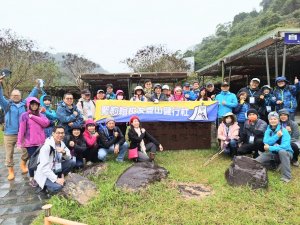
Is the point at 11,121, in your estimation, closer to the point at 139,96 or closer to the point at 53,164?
the point at 53,164

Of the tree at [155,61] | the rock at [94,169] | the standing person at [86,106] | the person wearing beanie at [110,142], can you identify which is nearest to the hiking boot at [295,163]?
the person wearing beanie at [110,142]

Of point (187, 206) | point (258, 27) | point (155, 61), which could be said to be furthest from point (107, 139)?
point (258, 27)

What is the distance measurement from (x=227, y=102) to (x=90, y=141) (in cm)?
349

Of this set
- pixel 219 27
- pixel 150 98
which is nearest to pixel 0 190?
pixel 150 98

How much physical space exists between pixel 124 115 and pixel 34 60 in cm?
1759

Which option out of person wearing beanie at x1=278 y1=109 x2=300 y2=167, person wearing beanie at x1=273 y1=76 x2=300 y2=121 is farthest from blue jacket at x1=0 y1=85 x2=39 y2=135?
person wearing beanie at x1=273 y1=76 x2=300 y2=121

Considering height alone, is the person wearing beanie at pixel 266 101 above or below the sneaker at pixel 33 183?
above

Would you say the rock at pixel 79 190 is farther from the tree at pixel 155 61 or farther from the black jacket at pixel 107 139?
the tree at pixel 155 61

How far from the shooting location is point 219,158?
21.4 ft

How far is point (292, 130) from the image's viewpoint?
5609mm

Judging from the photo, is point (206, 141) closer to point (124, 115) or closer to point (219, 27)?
point (124, 115)

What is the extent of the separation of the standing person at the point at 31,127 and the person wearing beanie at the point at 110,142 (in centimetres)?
126

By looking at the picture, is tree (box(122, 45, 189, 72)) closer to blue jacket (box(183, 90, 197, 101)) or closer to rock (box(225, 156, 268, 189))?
blue jacket (box(183, 90, 197, 101))

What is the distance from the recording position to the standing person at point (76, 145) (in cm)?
567
